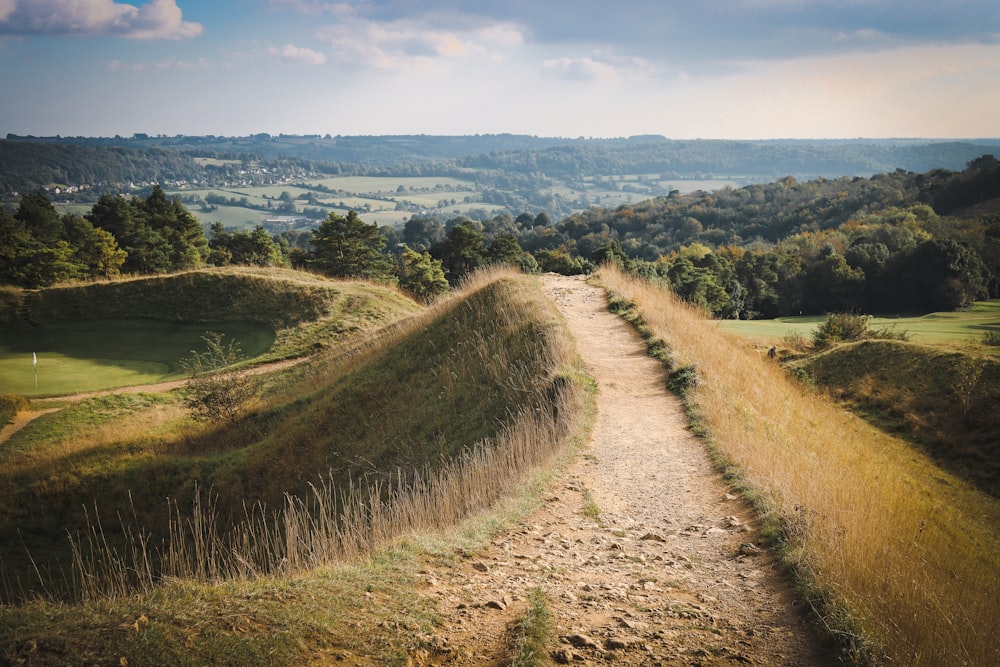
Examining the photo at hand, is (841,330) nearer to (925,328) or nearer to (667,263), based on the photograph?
(925,328)

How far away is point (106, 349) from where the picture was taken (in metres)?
26.6

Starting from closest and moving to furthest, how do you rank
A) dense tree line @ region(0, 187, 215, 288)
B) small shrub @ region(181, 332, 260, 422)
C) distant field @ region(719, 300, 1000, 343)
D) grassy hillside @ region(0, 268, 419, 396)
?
small shrub @ region(181, 332, 260, 422) → distant field @ region(719, 300, 1000, 343) → grassy hillside @ region(0, 268, 419, 396) → dense tree line @ region(0, 187, 215, 288)

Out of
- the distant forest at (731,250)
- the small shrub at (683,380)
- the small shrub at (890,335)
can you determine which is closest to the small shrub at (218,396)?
the small shrub at (683,380)

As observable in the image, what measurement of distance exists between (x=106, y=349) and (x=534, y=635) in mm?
28953

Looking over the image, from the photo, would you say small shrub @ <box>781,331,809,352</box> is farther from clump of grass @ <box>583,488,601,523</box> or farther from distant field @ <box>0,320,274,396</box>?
distant field @ <box>0,320,274,396</box>

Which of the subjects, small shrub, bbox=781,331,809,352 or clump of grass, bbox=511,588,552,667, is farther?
small shrub, bbox=781,331,809,352

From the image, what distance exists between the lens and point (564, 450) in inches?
318

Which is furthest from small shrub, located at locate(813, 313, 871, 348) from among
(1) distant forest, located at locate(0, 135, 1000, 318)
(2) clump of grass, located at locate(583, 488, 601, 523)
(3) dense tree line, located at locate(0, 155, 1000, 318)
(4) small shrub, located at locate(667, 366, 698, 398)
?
(2) clump of grass, located at locate(583, 488, 601, 523)

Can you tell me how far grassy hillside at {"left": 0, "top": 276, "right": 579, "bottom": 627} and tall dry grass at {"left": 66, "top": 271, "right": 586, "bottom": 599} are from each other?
0.07 metres

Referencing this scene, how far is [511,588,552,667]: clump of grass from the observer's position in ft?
12.4

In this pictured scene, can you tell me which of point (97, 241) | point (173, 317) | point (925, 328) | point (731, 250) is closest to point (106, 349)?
point (173, 317)

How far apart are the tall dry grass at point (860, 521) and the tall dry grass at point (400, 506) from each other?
229 centimetres

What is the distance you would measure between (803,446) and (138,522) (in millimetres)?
13855

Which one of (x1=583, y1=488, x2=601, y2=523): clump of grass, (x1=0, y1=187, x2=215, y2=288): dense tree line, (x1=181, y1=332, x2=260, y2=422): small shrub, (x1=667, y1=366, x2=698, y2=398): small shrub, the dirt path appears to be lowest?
(x1=181, y1=332, x2=260, y2=422): small shrub
